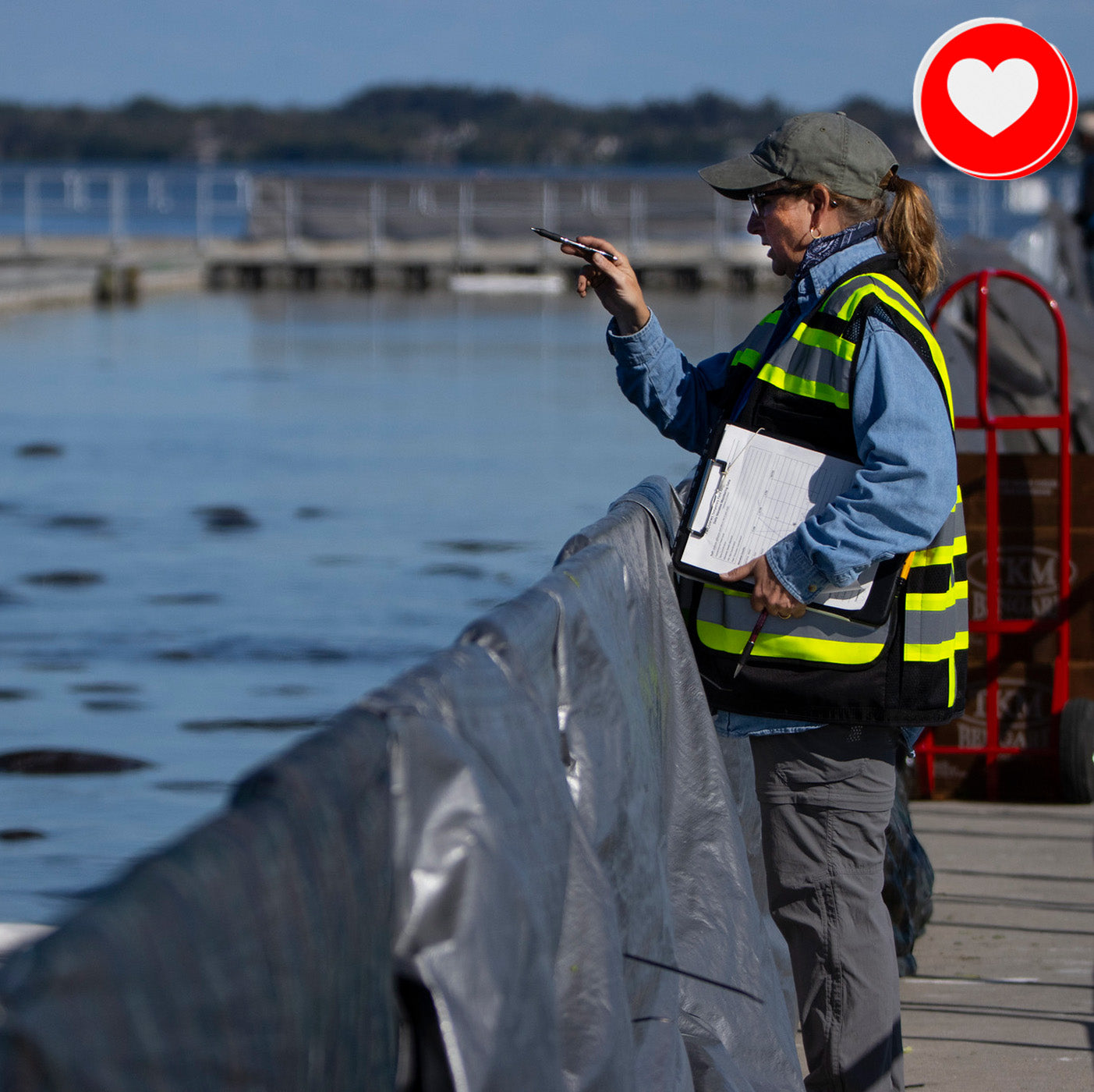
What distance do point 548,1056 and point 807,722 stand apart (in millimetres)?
1355

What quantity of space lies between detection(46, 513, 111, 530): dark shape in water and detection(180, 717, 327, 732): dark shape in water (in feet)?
16.2

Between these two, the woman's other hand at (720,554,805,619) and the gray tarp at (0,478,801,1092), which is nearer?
the gray tarp at (0,478,801,1092)

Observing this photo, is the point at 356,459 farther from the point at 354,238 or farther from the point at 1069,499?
the point at 354,238

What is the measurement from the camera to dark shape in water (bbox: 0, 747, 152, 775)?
6660mm

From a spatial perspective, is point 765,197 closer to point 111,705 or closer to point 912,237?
point 912,237

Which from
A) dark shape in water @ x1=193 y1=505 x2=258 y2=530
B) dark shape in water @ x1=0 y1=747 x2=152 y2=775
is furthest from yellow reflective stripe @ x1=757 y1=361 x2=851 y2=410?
dark shape in water @ x1=193 y1=505 x2=258 y2=530

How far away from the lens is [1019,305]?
7797 mm

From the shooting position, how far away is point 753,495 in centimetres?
321

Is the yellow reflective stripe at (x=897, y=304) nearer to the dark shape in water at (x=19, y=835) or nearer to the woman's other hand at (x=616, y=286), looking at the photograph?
the woman's other hand at (x=616, y=286)

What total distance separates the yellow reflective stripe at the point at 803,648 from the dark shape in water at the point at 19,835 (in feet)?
11.3

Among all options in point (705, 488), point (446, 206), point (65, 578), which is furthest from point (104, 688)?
point (446, 206)

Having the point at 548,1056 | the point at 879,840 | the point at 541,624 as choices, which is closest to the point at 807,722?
the point at 879,840

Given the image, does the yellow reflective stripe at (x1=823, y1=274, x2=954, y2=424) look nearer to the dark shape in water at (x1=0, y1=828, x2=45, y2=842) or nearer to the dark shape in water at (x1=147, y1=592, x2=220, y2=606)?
the dark shape in water at (x1=0, y1=828, x2=45, y2=842)

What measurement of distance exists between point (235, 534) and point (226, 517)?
62 cm
